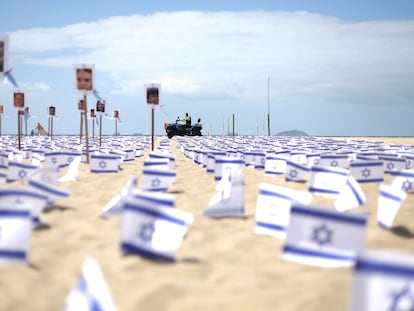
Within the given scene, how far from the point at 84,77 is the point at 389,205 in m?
9.73

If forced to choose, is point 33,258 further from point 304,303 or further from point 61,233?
point 304,303

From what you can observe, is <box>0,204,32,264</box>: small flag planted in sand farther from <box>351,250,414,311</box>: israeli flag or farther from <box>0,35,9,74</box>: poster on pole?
<box>0,35,9,74</box>: poster on pole

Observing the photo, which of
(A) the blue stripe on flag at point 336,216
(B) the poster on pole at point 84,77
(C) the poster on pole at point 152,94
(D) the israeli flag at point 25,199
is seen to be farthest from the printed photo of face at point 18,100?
(A) the blue stripe on flag at point 336,216

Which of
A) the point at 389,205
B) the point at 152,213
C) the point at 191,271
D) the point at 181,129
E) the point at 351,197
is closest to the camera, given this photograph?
the point at 191,271

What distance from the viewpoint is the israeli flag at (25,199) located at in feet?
15.6

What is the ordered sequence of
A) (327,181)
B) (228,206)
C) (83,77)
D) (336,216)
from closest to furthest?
(336,216)
(228,206)
(327,181)
(83,77)

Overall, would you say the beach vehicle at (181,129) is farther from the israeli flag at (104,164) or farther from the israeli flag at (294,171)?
the israeli flag at (294,171)

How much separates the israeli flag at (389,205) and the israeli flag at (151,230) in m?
2.26

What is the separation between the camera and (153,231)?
13.2 ft

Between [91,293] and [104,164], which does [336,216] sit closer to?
[91,293]

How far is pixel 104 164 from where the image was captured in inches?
431

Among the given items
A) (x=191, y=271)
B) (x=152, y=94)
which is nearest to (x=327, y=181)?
(x=191, y=271)

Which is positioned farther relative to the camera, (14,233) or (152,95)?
(152,95)

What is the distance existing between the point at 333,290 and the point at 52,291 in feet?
6.24
